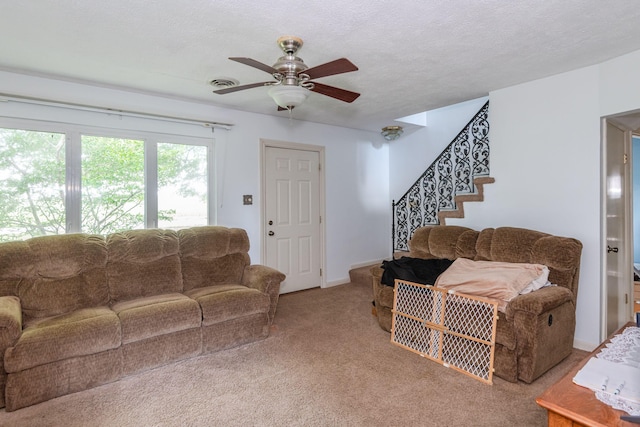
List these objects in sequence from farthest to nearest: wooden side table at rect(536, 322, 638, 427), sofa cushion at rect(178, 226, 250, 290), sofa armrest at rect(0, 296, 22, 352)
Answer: sofa cushion at rect(178, 226, 250, 290), sofa armrest at rect(0, 296, 22, 352), wooden side table at rect(536, 322, 638, 427)

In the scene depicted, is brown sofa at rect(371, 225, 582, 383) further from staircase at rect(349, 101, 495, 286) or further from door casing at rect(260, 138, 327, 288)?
door casing at rect(260, 138, 327, 288)

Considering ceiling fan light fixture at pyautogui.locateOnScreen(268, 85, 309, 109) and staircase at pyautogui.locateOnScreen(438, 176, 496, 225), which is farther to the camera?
staircase at pyautogui.locateOnScreen(438, 176, 496, 225)

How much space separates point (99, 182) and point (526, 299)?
12.5ft

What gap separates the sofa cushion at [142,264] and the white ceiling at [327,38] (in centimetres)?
147

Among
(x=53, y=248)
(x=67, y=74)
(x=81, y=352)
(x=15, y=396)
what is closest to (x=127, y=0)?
(x=67, y=74)

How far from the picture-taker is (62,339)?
2.19m

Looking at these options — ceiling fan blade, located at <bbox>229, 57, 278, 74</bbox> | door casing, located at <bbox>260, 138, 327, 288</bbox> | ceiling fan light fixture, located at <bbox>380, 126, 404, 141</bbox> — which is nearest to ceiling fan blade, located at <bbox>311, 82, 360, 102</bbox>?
ceiling fan blade, located at <bbox>229, 57, 278, 74</bbox>

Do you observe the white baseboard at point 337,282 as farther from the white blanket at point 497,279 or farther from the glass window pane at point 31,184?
the glass window pane at point 31,184

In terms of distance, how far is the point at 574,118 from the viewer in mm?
2953

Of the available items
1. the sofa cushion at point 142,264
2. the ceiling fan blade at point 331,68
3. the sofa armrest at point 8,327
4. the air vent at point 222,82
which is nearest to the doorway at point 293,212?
the air vent at point 222,82

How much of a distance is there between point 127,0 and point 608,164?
3.79m

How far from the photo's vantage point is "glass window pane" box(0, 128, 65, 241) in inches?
112

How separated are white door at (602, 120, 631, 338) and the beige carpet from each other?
2.10 feet

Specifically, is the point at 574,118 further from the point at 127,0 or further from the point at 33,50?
the point at 33,50
